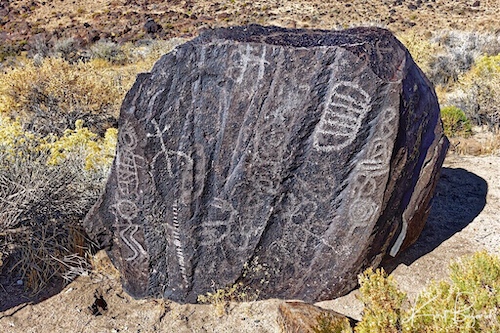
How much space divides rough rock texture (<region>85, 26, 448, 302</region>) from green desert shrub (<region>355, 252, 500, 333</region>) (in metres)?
0.73

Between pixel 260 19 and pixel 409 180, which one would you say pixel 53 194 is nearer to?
pixel 409 180

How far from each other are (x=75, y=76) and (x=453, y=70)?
7.43 metres

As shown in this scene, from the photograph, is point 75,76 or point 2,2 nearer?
point 75,76

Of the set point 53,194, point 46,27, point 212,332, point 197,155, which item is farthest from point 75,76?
point 46,27

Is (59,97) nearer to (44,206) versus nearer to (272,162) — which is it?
(44,206)

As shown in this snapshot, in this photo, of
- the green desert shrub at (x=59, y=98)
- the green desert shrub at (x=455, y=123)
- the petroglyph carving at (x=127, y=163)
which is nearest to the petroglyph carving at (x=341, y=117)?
the petroglyph carving at (x=127, y=163)

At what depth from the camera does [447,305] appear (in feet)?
7.12

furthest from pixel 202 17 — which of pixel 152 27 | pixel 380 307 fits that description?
pixel 380 307

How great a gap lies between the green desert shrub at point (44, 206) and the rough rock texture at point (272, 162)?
63 cm

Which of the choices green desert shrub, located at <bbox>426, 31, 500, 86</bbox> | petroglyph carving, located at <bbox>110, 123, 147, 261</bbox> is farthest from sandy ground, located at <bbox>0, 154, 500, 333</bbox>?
green desert shrub, located at <bbox>426, 31, 500, 86</bbox>

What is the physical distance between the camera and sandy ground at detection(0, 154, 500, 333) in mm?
3088

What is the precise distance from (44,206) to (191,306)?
1.46 m

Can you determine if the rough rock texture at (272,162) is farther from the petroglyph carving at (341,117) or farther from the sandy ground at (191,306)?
the sandy ground at (191,306)

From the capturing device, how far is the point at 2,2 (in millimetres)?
31938
